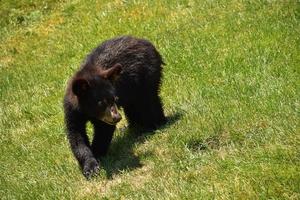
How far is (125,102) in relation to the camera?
937cm

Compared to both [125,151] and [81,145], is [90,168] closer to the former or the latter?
[81,145]

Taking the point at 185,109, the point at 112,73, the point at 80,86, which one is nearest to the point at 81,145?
the point at 80,86

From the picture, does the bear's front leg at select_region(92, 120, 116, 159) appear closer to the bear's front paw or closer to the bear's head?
the bear's head

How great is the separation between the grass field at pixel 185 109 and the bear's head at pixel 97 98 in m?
0.74

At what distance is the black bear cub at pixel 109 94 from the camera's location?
327 inches

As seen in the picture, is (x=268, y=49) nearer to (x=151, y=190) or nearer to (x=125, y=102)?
(x=125, y=102)

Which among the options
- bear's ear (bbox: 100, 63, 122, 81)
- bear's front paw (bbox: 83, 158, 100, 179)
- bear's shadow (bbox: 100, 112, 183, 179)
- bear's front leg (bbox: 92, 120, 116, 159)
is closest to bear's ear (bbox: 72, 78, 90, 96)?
bear's ear (bbox: 100, 63, 122, 81)

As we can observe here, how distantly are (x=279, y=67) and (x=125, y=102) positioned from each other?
97.2 inches

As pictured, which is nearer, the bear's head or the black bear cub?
the bear's head

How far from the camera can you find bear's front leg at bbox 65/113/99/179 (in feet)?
27.4

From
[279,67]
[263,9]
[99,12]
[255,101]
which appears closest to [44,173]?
[255,101]

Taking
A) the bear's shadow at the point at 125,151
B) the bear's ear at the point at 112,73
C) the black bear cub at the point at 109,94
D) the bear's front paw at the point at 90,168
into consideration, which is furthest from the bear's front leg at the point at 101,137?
the bear's ear at the point at 112,73

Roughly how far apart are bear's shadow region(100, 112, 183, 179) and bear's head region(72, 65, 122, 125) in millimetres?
635

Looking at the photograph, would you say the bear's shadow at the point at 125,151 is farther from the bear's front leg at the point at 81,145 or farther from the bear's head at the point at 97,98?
the bear's head at the point at 97,98
